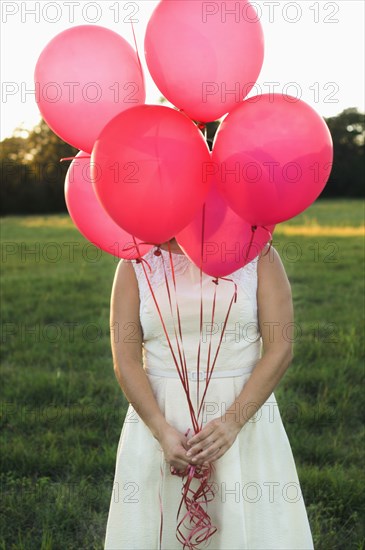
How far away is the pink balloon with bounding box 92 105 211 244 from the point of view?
1.74m

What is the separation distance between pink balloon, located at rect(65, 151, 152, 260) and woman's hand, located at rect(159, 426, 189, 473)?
0.54 metres

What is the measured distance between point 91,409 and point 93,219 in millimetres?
2303

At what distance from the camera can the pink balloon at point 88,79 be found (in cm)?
202

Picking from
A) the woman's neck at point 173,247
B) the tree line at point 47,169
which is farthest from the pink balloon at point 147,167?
the tree line at point 47,169

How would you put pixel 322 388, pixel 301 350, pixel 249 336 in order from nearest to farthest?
pixel 249 336
pixel 322 388
pixel 301 350

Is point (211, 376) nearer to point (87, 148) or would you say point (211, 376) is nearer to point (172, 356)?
point (172, 356)

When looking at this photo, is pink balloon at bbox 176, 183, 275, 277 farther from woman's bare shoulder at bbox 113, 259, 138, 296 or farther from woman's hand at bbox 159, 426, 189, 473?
woman's hand at bbox 159, 426, 189, 473

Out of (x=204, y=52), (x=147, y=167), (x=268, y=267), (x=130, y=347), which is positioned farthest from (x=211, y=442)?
(x=204, y=52)

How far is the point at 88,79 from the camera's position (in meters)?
2.03

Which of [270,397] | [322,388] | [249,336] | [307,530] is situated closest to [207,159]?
[249,336]

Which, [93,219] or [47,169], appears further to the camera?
[47,169]

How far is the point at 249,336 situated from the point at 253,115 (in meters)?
0.74

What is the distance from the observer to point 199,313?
87.4 inches

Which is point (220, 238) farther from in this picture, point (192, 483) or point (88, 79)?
point (192, 483)
